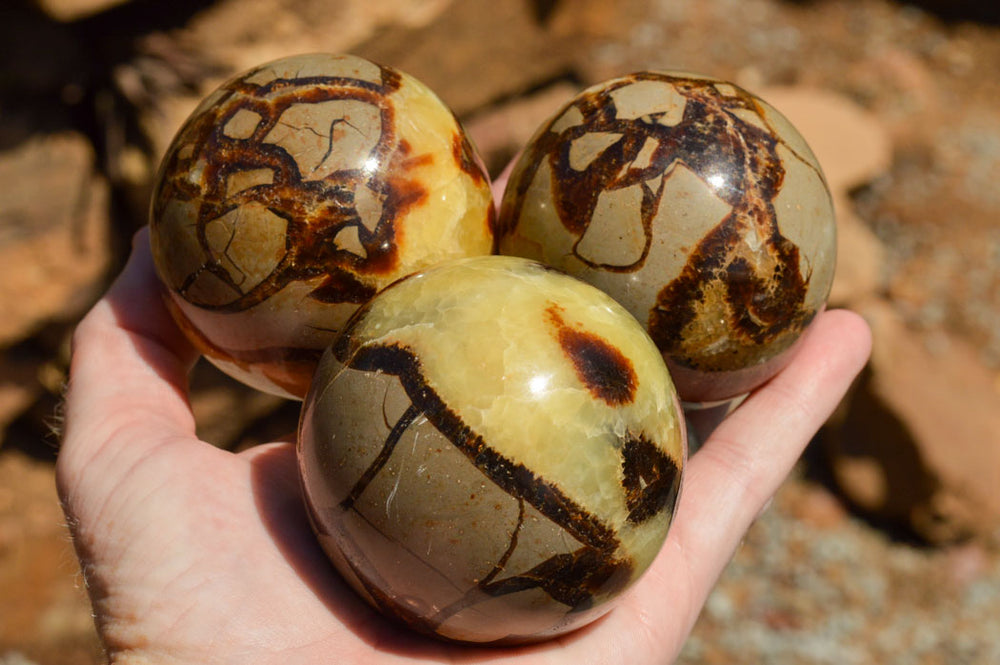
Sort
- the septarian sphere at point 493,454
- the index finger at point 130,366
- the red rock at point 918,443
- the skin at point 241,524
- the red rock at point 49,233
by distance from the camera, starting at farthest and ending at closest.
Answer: the red rock at point 918,443, the red rock at point 49,233, the index finger at point 130,366, the skin at point 241,524, the septarian sphere at point 493,454

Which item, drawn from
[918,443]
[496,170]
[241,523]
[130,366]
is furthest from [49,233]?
[918,443]

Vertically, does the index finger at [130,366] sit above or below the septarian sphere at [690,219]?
below

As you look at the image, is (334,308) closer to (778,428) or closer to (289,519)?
(289,519)

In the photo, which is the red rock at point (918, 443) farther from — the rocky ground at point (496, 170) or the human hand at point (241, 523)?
the human hand at point (241, 523)

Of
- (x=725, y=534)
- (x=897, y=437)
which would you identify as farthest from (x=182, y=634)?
(x=897, y=437)

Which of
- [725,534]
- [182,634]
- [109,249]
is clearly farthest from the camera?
[109,249]

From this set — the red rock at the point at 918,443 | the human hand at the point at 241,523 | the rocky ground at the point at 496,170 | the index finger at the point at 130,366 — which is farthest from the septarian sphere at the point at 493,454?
the red rock at the point at 918,443

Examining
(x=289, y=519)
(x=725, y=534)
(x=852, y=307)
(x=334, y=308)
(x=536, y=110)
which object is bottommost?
(x=852, y=307)
